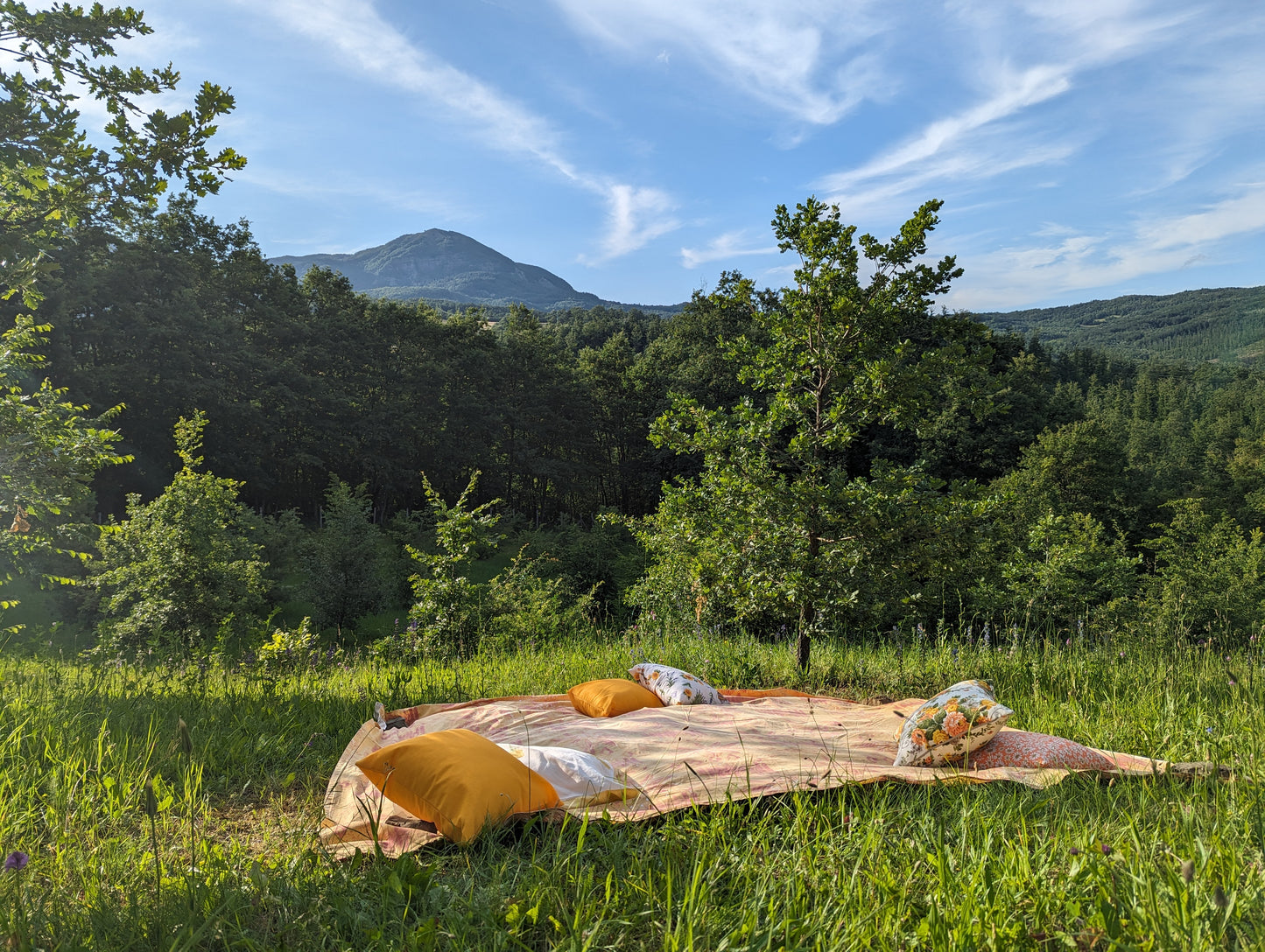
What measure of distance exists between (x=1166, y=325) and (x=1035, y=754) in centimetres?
20626

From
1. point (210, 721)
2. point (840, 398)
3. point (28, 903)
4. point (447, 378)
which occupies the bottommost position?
point (210, 721)

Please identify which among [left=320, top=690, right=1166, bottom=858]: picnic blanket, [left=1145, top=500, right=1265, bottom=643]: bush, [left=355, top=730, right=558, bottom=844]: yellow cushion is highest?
[left=355, top=730, right=558, bottom=844]: yellow cushion

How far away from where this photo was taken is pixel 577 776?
116 inches

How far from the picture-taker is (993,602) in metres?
10.7

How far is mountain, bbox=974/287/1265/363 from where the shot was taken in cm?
13338

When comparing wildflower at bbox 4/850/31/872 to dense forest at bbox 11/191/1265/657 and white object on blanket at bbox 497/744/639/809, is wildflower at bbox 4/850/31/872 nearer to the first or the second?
white object on blanket at bbox 497/744/639/809

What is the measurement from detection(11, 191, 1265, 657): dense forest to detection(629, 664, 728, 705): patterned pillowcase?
3.27 feet

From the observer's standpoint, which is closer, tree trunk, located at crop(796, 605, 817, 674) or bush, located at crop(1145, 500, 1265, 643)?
tree trunk, located at crop(796, 605, 817, 674)

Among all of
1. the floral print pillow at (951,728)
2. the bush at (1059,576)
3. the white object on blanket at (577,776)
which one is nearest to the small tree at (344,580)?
the bush at (1059,576)

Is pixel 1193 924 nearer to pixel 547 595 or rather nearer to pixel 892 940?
pixel 892 940

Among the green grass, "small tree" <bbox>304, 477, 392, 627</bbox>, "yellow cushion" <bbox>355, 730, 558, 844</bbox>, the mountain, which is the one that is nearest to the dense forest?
"small tree" <bbox>304, 477, 392, 627</bbox>

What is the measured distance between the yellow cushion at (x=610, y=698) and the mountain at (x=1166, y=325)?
439 feet

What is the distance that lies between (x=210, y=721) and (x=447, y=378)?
3358cm

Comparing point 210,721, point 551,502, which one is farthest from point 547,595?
point 551,502
